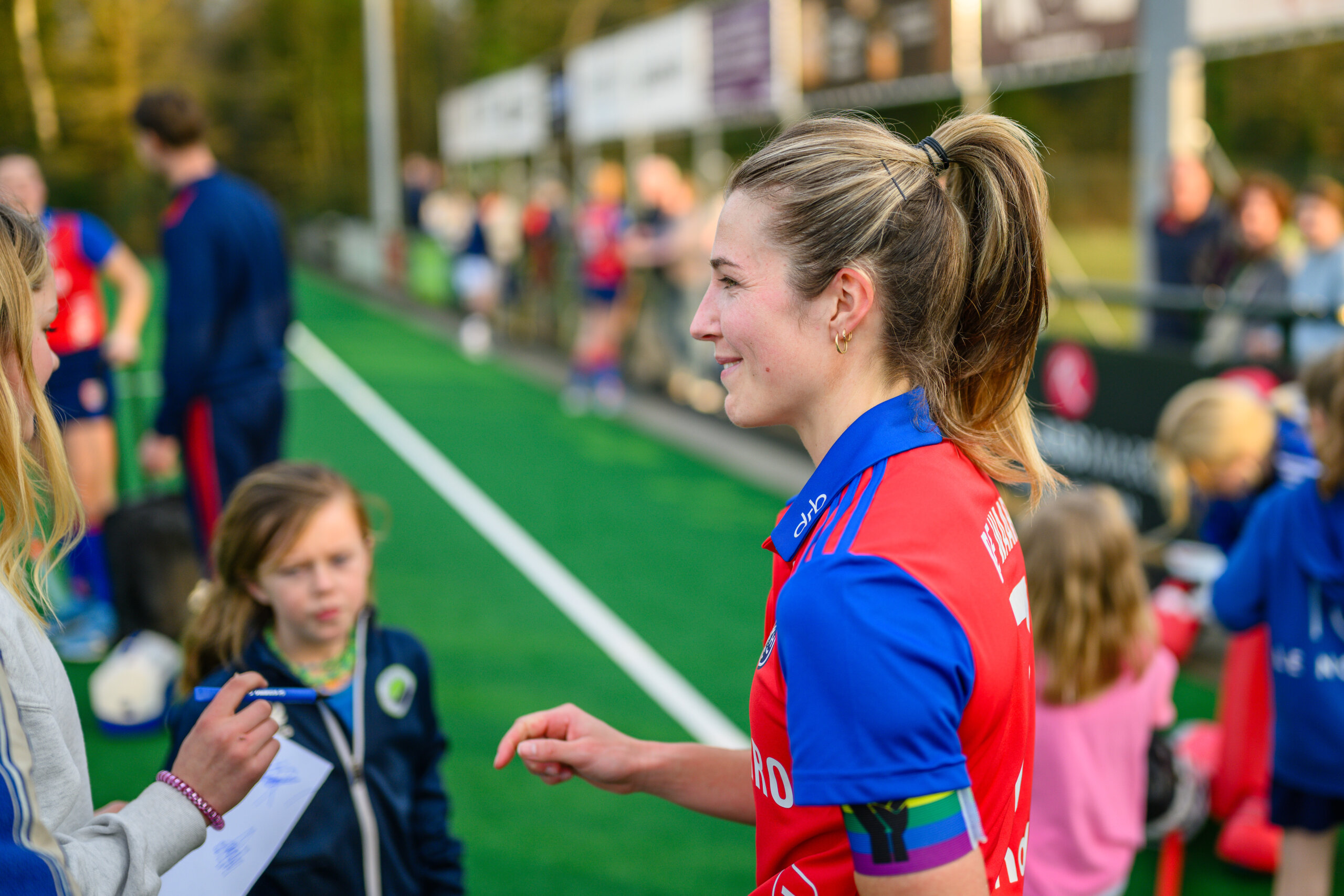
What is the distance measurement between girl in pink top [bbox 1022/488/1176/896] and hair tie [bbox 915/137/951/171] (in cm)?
177

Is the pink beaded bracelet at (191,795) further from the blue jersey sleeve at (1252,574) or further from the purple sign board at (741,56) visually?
the purple sign board at (741,56)

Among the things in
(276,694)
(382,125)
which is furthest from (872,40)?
(382,125)

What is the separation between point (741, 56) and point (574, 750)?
40.2 feet

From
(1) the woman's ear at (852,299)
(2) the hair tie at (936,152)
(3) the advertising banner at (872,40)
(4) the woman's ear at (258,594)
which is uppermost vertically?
(3) the advertising banner at (872,40)

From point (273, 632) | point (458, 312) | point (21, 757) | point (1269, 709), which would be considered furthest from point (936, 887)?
point (458, 312)

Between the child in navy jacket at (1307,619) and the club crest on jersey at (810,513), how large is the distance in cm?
193

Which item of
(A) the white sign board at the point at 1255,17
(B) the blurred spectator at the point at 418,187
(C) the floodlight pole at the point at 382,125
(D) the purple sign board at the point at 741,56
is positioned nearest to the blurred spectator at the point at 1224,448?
(A) the white sign board at the point at 1255,17

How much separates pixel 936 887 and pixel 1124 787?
7.02 feet

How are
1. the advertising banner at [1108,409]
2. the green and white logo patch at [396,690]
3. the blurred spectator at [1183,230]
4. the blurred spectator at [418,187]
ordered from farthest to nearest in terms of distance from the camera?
the blurred spectator at [418,187] → the blurred spectator at [1183,230] → the advertising banner at [1108,409] → the green and white logo patch at [396,690]

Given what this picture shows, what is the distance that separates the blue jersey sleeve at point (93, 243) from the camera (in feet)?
18.6

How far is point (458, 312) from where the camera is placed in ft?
70.0

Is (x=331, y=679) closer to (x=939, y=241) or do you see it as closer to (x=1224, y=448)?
(x=939, y=241)

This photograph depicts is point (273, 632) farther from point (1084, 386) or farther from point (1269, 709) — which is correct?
point (1084, 386)

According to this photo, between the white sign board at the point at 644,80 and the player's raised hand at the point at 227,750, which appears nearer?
the player's raised hand at the point at 227,750
